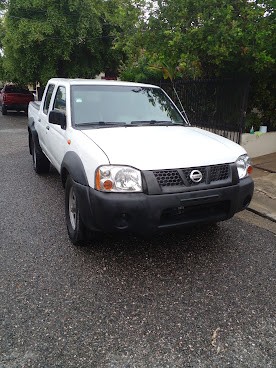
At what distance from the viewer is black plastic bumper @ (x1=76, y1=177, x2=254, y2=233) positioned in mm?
2725

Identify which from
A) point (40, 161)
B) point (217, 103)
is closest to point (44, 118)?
point (40, 161)

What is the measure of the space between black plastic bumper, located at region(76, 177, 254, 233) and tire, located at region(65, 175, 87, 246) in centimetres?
28

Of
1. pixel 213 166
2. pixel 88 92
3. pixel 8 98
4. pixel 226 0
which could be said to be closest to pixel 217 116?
pixel 226 0

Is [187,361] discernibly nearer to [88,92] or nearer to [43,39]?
[88,92]

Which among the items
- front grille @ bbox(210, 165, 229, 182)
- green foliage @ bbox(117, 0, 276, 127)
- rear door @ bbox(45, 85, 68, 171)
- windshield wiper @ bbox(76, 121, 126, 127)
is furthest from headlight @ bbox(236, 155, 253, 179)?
green foliage @ bbox(117, 0, 276, 127)

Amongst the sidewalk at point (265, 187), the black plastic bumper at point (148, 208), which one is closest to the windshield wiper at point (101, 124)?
the black plastic bumper at point (148, 208)

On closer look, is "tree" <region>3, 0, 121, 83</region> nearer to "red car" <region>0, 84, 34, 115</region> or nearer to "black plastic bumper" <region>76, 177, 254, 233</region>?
"red car" <region>0, 84, 34, 115</region>

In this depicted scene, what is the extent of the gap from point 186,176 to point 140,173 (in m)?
0.42

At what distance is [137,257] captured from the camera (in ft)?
10.9

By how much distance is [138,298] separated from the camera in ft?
8.84

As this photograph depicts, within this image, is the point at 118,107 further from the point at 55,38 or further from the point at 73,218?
the point at 55,38

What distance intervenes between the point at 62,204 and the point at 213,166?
2651mm

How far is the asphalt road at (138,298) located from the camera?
7.04 feet

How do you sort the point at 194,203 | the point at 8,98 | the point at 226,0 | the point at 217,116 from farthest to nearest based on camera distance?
the point at 8,98 < the point at 217,116 < the point at 226,0 < the point at 194,203
